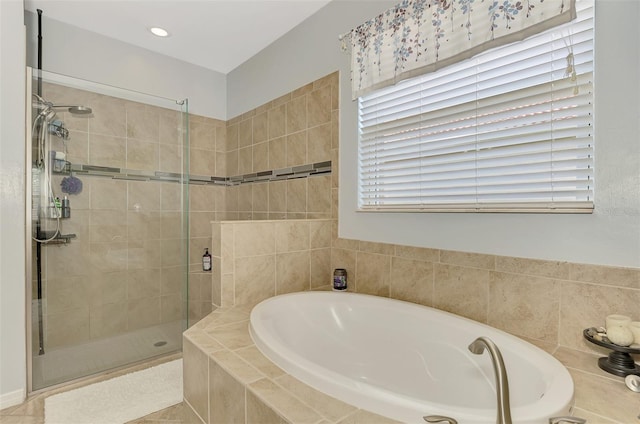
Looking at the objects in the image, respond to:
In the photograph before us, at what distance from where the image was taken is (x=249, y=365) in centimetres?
114

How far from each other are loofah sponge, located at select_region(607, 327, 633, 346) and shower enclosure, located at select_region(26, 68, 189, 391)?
8.82 feet

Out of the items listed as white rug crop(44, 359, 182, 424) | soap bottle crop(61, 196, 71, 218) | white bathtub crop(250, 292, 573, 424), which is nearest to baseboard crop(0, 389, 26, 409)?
white rug crop(44, 359, 182, 424)

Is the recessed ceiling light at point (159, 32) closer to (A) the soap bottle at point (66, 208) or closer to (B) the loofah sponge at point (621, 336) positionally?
(A) the soap bottle at point (66, 208)

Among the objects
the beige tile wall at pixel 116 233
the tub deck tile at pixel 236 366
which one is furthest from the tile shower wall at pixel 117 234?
the tub deck tile at pixel 236 366

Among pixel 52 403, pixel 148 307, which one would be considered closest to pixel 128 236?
pixel 148 307

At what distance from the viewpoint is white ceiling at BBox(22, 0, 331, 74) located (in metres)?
2.29

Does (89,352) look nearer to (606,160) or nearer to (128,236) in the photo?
(128,236)

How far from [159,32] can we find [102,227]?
5.46 ft

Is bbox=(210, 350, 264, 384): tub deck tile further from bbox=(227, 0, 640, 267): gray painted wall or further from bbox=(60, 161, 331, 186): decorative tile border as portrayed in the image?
bbox=(60, 161, 331, 186): decorative tile border

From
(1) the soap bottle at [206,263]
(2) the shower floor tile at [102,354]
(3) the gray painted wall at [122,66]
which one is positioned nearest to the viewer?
(2) the shower floor tile at [102,354]

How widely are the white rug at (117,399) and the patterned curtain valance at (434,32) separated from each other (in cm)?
222

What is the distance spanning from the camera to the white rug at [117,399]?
1.71m

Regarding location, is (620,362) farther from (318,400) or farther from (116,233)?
(116,233)

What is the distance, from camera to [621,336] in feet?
3.44
